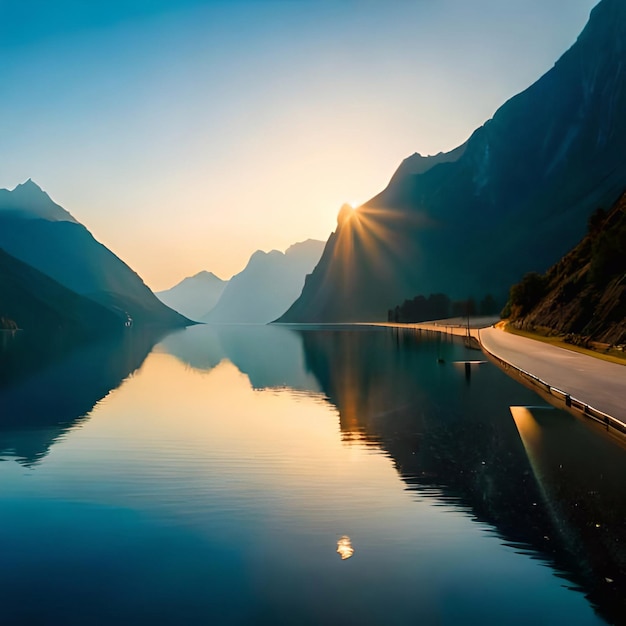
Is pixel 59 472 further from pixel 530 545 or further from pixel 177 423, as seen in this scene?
pixel 530 545

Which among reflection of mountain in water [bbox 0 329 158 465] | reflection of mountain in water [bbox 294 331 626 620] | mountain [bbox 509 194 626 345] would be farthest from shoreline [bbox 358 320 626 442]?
reflection of mountain in water [bbox 0 329 158 465]

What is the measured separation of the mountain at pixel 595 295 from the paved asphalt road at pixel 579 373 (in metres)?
3.52

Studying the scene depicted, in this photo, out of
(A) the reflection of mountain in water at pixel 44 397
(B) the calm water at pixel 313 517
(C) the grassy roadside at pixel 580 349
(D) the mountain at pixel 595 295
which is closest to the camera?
(B) the calm water at pixel 313 517

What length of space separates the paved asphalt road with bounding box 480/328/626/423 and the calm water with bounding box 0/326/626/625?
75.8 inches

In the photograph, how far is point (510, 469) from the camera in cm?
1612

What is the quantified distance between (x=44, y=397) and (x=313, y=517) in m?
24.5

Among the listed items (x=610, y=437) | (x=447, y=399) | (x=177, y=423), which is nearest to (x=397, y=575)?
(x=610, y=437)

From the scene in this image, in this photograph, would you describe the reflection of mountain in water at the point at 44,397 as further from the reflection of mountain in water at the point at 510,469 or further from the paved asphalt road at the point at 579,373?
the paved asphalt road at the point at 579,373

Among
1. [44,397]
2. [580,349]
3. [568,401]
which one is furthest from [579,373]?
[44,397]

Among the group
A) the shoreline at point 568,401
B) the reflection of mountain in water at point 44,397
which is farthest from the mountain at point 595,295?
the reflection of mountain in water at point 44,397

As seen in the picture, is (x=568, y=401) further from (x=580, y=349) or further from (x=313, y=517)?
(x=580, y=349)

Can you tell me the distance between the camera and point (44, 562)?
10219mm

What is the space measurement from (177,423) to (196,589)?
53.5 ft

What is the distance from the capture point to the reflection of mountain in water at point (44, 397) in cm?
2114
